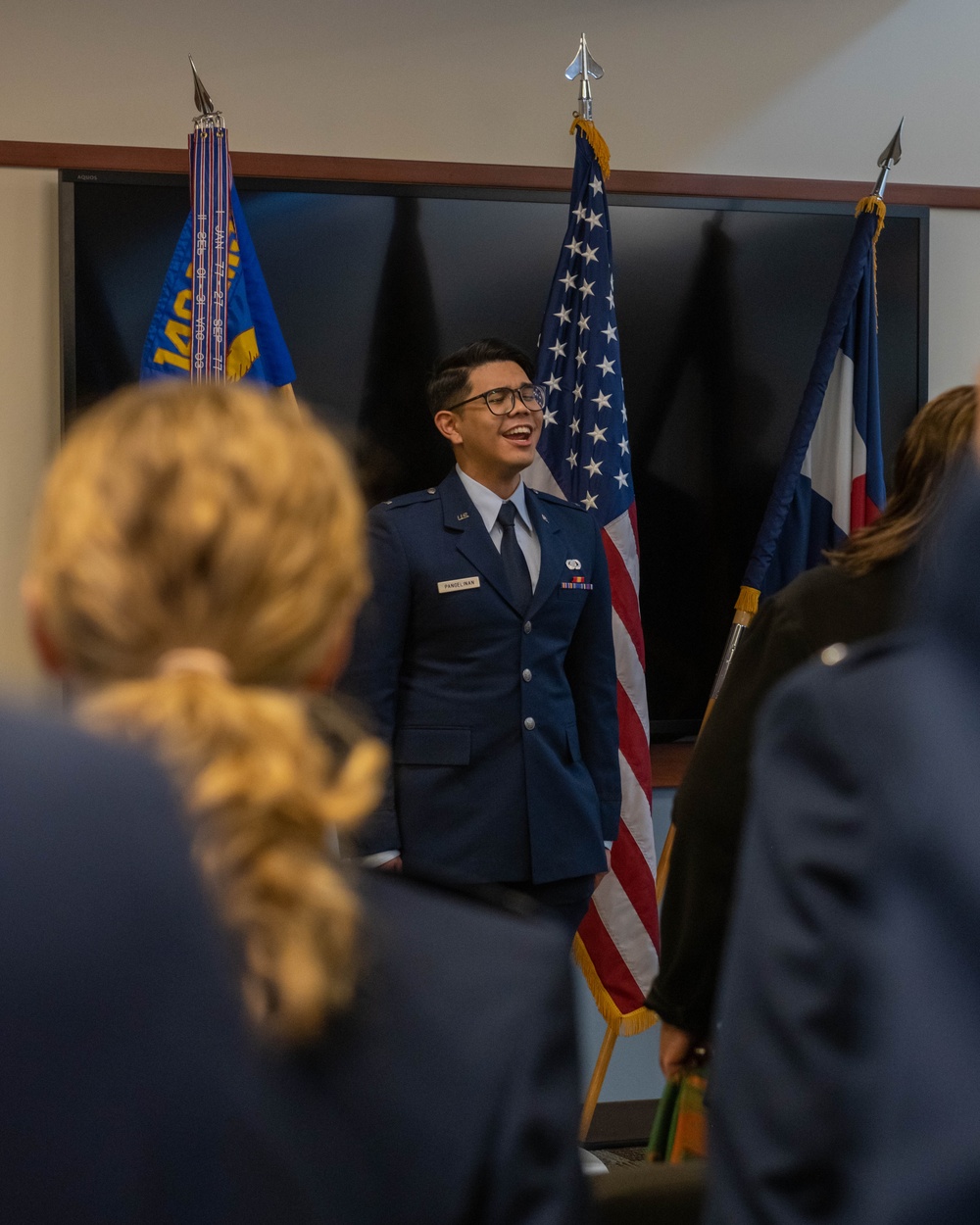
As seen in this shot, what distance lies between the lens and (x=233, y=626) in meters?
0.72

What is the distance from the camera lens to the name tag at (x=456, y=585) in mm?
2617

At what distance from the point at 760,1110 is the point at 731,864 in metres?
0.94

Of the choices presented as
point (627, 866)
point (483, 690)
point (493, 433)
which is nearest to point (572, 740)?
point (483, 690)

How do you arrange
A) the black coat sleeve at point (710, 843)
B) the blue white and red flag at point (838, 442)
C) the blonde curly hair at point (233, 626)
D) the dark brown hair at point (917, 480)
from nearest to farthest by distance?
the blonde curly hair at point (233, 626), the dark brown hair at point (917, 480), the black coat sleeve at point (710, 843), the blue white and red flag at point (838, 442)

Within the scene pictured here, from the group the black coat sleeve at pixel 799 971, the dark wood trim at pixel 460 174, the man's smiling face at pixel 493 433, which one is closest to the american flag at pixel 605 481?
the dark wood trim at pixel 460 174

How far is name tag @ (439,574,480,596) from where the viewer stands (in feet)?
8.59

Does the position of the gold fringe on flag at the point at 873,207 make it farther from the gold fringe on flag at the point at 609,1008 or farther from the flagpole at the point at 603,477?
Result: the gold fringe on flag at the point at 609,1008

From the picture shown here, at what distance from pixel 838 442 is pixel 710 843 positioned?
1932 mm

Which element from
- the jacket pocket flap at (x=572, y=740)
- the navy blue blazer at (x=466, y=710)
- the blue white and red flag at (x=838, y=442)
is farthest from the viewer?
the blue white and red flag at (x=838, y=442)

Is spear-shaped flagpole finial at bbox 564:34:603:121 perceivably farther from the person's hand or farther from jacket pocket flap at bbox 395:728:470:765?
the person's hand

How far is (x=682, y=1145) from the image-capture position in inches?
65.9

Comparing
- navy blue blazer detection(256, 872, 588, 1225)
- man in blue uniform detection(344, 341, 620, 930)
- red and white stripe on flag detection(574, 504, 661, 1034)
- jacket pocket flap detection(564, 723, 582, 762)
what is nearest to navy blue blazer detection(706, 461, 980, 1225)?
navy blue blazer detection(256, 872, 588, 1225)

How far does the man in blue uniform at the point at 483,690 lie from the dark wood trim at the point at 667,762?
0.70m

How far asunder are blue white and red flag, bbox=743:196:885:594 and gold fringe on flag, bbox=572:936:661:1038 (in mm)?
1014
